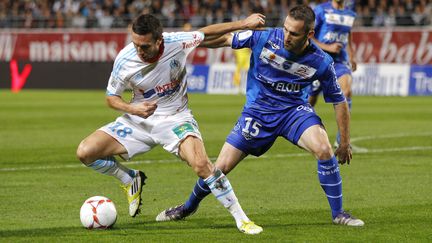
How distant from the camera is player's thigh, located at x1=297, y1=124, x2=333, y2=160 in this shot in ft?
25.5

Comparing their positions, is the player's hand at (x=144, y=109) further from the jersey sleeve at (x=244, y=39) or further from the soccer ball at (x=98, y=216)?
the jersey sleeve at (x=244, y=39)

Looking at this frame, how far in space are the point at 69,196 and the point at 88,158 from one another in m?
1.65

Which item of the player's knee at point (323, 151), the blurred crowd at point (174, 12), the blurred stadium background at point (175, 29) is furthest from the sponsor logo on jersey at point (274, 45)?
the blurred crowd at point (174, 12)

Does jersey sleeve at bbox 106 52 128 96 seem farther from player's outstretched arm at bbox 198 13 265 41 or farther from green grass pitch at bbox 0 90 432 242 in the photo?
green grass pitch at bbox 0 90 432 242

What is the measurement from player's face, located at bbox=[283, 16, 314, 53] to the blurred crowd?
23.4 meters

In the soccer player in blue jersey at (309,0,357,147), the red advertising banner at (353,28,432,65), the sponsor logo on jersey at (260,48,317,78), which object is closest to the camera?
the sponsor logo on jersey at (260,48,317,78)

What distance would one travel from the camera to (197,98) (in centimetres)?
2884

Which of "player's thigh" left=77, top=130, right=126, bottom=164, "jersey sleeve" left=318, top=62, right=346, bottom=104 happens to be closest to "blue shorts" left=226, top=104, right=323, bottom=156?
"jersey sleeve" left=318, top=62, right=346, bottom=104

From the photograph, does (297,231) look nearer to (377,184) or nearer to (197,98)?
(377,184)

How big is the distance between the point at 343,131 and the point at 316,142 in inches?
9.7

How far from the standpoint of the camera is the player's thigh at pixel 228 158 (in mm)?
8109

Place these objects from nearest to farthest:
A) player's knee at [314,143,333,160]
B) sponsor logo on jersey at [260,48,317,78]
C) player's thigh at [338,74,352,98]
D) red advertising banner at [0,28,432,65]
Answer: player's knee at [314,143,333,160] → sponsor logo on jersey at [260,48,317,78] → player's thigh at [338,74,352,98] → red advertising banner at [0,28,432,65]

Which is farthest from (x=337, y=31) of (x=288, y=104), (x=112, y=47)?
(x=112, y=47)

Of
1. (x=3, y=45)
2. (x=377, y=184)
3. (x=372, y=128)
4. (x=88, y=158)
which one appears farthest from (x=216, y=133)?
(x=3, y=45)
